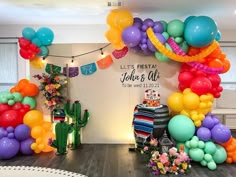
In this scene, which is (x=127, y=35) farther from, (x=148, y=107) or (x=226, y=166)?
(x=226, y=166)

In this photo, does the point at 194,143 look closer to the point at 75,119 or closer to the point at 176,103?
the point at 176,103

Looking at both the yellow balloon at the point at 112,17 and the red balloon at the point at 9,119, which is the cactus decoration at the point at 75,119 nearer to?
the red balloon at the point at 9,119

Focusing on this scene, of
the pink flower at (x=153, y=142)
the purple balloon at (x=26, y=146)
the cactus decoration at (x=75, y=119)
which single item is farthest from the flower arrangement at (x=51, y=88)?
the pink flower at (x=153, y=142)

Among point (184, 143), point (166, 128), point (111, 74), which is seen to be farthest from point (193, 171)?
point (111, 74)

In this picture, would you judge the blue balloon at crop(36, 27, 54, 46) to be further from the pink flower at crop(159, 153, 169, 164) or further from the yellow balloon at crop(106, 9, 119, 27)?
the pink flower at crop(159, 153, 169, 164)

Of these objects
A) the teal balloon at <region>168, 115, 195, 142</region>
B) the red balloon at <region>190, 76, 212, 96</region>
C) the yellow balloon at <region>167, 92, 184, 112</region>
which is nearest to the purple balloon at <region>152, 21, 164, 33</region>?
the red balloon at <region>190, 76, 212, 96</region>

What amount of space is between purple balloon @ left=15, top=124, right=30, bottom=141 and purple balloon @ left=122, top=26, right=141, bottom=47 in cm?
224

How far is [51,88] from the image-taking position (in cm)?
446

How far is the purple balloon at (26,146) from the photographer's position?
4.18 meters

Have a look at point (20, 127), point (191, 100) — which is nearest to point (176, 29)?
point (191, 100)

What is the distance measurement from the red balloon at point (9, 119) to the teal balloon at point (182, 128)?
2605 millimetres

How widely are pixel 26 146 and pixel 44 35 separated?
1.99 metres

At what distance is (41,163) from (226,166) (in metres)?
2.86

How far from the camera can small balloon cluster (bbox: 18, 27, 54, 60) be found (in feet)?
14.5
